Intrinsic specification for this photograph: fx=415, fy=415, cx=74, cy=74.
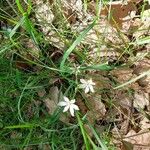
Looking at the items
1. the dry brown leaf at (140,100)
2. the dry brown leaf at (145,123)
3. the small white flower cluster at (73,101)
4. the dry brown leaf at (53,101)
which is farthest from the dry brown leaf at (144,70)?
the dry brown leaf at (53,101)

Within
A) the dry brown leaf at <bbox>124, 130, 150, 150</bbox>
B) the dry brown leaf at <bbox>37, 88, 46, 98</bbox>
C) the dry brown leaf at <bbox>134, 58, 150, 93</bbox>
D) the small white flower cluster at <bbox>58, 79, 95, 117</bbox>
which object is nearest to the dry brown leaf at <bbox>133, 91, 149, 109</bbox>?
the dry brown leaf at <bbox>134, 58, 150, 93</bbox>

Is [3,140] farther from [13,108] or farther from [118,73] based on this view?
[118,73]

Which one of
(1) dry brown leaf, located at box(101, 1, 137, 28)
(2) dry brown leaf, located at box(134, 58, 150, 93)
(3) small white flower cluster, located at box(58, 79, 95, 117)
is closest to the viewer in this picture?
(3) small white flower cluster, located at box(58, 79, 95, 117)

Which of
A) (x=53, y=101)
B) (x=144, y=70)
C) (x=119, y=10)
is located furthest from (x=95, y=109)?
(x=119, y=10)

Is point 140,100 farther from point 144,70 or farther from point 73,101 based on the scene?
point 73,101

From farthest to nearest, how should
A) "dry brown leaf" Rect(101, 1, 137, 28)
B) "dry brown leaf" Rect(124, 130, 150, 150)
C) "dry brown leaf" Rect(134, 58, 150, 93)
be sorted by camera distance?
"dry brown leaf" Rect(101, 1, 137, 28)
"dry brown leaf" Rect(134, 58, 150, 93)
"dry brown leaf" Rect(124, 130, 150, 150)

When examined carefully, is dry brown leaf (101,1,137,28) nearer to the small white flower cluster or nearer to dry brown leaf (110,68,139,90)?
dry brown leaf (110,68,139,90)

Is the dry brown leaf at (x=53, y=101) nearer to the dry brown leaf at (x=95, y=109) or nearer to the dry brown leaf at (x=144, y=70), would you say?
the dry brown leaf at (x=95, y=109)

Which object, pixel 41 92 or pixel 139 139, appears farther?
pixel 41 92

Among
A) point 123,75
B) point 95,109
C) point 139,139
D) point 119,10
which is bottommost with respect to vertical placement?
point 139,139
